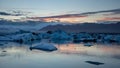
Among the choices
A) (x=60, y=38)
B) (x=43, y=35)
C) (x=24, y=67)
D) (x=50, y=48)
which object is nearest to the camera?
(x=24, y=67)

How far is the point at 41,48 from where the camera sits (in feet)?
42.7

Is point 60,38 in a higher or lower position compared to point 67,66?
lower

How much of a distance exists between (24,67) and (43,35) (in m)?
25.3

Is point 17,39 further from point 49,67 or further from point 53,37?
point 49,67

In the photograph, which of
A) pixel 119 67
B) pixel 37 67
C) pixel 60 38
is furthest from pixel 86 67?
pixel 60 38

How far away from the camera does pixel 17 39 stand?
23.6m

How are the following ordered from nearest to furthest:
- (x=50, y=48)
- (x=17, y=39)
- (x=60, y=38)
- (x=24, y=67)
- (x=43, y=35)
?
(x=24, y=67), (x=50, y=48), (x=17, y=39), (x=60, y=38), (x=43, y=35)

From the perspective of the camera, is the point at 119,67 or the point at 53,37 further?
the point at 53,37

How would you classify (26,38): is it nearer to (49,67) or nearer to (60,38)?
(60,38)

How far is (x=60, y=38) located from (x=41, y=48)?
50.4 feet

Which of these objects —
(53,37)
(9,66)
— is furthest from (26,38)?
(9,66)

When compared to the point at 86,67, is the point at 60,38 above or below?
below

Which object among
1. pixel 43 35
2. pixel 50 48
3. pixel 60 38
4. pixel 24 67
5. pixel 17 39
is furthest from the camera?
pixel 43 35

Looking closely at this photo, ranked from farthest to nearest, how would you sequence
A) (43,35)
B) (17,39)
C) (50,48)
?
(43,35) < (17,39) < (50,48)
